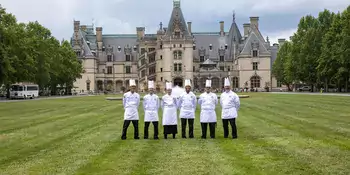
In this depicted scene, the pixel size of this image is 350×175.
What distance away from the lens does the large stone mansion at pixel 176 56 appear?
105m

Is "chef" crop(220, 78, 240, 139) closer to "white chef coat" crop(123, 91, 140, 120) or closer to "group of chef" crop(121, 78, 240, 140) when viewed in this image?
"group of chef" crop(121, 78, 240, 140)

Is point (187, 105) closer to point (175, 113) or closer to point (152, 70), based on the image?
point (175, 113)

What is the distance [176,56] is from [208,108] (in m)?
88.4

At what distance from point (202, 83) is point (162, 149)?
94162 millimetres

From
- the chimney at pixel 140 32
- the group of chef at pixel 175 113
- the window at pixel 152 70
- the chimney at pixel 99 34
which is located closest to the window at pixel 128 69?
the chimney at pixel 140 32

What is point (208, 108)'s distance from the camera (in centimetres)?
1664

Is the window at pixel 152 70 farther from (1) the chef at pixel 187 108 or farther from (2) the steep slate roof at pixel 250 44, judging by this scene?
(1) the chef at pixel 187 108

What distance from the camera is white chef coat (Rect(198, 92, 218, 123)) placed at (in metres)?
16.5

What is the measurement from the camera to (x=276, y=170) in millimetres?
10492

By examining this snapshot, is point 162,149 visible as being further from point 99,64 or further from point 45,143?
point 99,64

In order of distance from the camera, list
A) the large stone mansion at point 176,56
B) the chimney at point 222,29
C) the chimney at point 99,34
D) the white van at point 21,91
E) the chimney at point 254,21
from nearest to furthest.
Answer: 1. the white van at point 21,91
2. the large stone mansion at point 176,56
3. the chimney at point 254,21
4. the chimney at point 222,29
5. the chimney at point 99,34

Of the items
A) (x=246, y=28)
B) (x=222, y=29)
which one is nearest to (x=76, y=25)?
(x=222, y=29)

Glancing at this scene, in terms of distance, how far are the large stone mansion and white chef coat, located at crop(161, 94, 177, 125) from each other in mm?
85736

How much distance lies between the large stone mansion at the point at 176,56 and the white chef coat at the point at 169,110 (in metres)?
85.7
